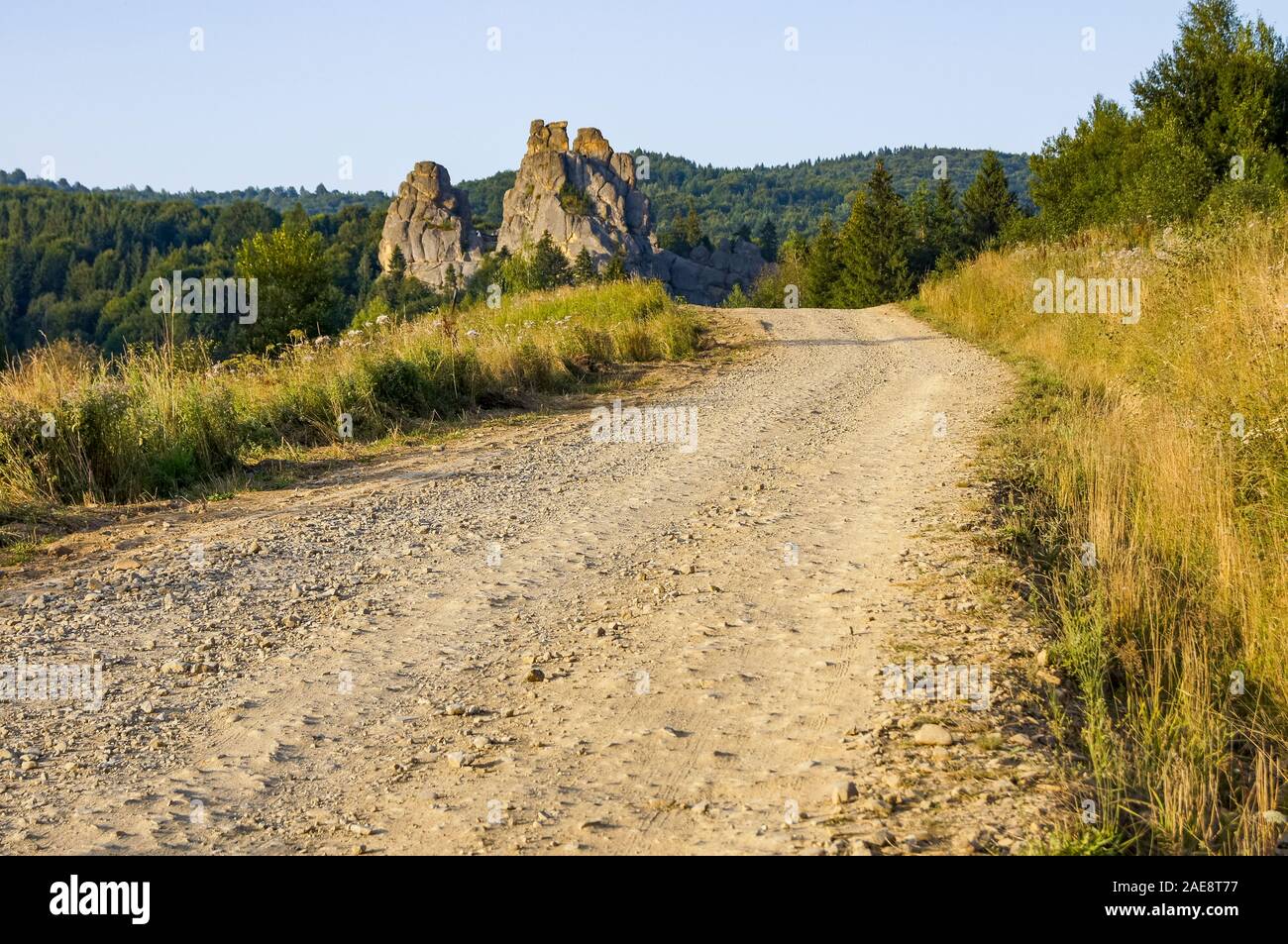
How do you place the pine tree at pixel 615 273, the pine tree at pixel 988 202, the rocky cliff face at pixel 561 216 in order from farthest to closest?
the rocky cliff face at pixel 561 216, the pine tree at pixel 988 202, the pine tree at pixel 615 273

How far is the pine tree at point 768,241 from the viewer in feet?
432

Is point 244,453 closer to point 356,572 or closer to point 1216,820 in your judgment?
point 356,572

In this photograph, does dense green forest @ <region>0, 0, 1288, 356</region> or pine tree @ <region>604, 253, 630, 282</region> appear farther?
pine tree @ <region>604, 253, 630, 282</region>

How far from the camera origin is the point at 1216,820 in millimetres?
3318

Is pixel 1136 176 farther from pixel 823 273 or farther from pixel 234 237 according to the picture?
pixel 234 237

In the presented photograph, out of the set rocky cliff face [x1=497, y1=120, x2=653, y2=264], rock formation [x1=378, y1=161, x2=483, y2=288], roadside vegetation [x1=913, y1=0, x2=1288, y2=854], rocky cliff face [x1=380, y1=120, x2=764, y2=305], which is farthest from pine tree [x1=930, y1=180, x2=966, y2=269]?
rock formation [x1=378, y1=161, x2=483, y2=288]

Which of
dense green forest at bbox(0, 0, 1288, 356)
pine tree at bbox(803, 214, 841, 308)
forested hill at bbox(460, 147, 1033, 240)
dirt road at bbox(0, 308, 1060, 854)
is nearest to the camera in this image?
dirt road at bbox(0, 308, 1060, 854)

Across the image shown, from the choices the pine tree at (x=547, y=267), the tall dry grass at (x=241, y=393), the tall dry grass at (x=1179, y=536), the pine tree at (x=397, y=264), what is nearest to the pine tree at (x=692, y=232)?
the pine tree at (x=397, y=264)

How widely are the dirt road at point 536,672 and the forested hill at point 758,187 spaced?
13343cm

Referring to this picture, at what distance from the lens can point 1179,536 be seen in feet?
20.2

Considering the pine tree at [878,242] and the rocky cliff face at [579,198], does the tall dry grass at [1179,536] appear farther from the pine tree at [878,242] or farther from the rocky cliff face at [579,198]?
the rocky cliff face at [579,198]

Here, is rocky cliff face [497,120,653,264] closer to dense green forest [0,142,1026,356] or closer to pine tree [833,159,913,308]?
dense green forest [0,142,1026,356]

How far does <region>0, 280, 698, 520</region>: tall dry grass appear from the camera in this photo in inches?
307

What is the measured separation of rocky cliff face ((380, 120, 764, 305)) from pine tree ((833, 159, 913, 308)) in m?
68.9
